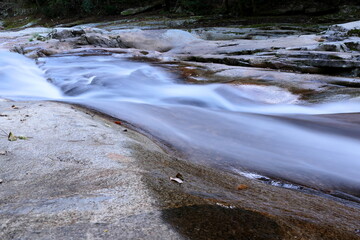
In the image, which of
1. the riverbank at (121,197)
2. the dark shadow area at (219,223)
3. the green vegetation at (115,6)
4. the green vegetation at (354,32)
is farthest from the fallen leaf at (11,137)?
the green vegetation at (115,6)

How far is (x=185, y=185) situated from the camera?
6.68 ft

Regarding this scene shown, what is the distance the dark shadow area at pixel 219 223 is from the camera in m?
1.32

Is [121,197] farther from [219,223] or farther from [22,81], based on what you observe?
[22,81]

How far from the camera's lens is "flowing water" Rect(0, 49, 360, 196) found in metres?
3.44

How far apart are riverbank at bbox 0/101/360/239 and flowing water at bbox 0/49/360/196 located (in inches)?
35.6

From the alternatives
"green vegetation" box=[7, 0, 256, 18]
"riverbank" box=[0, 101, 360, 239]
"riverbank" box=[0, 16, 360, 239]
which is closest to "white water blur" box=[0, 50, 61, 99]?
"riverbank" box=[0, 16, 360, 239]

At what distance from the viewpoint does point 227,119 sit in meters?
5.15

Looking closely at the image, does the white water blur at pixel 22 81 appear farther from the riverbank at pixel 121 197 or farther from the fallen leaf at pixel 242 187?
the fallen leaf at pixel 242 187

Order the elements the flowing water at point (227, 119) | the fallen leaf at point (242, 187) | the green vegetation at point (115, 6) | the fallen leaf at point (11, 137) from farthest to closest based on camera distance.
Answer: the green vegetation at point (115, 6)
the flowing water at point (227, 119)
the fallen leaf at point (11, 137)
the fallen leaf at point (242, 187)

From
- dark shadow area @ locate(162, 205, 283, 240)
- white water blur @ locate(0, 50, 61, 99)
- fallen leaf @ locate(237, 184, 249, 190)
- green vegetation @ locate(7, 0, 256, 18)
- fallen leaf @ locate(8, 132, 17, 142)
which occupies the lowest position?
white water blur @ locate(0, 50, 61, 99)

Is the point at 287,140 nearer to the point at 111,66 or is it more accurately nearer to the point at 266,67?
the point at 266,67

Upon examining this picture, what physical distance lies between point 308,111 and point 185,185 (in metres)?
3.91

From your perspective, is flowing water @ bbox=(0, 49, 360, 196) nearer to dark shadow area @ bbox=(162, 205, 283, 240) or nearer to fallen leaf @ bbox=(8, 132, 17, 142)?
dark shadow area @ bbox=(162, 205, 283, 240)

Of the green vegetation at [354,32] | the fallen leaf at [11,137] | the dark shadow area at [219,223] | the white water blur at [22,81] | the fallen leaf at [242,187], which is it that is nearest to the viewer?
the dark shadow area at [219,223]
